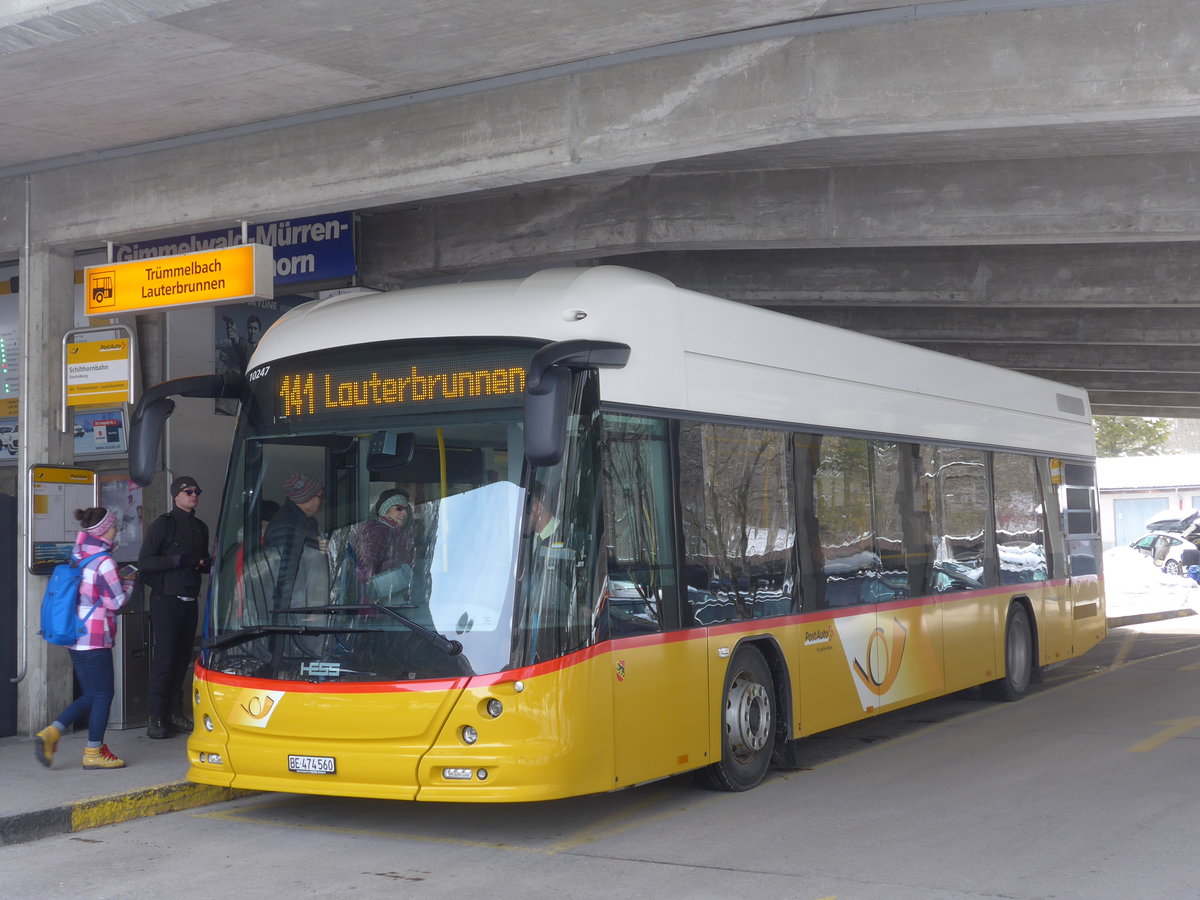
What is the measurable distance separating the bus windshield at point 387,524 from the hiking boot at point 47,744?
195 centimetres

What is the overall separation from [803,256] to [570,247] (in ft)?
11.6

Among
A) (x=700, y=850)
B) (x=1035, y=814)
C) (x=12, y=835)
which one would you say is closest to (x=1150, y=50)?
(x=1035, y=814)

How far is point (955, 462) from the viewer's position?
12.3 metres

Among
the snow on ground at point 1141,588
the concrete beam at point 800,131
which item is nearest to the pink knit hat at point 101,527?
the concrete beam at point 800,131

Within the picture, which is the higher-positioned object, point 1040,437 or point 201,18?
point 201,18

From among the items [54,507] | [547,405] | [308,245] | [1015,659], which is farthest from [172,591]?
[1015,659]

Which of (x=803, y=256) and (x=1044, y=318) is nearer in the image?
(x=803, y=256)

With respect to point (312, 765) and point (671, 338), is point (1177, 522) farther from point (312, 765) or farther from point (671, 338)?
point (312, 765)

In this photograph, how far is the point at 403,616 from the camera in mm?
7266

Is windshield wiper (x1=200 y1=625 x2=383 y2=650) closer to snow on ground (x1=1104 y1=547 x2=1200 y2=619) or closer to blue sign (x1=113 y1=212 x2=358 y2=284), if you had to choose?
blue sign (x1=113 y1=212 x2=358 y2=284)

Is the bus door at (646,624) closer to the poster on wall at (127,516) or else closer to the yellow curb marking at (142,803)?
the yellow curb marking at (142,803)

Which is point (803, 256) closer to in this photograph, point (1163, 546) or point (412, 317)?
point (412, 317)

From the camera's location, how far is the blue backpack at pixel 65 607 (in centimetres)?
920

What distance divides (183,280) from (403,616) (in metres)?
4.46
